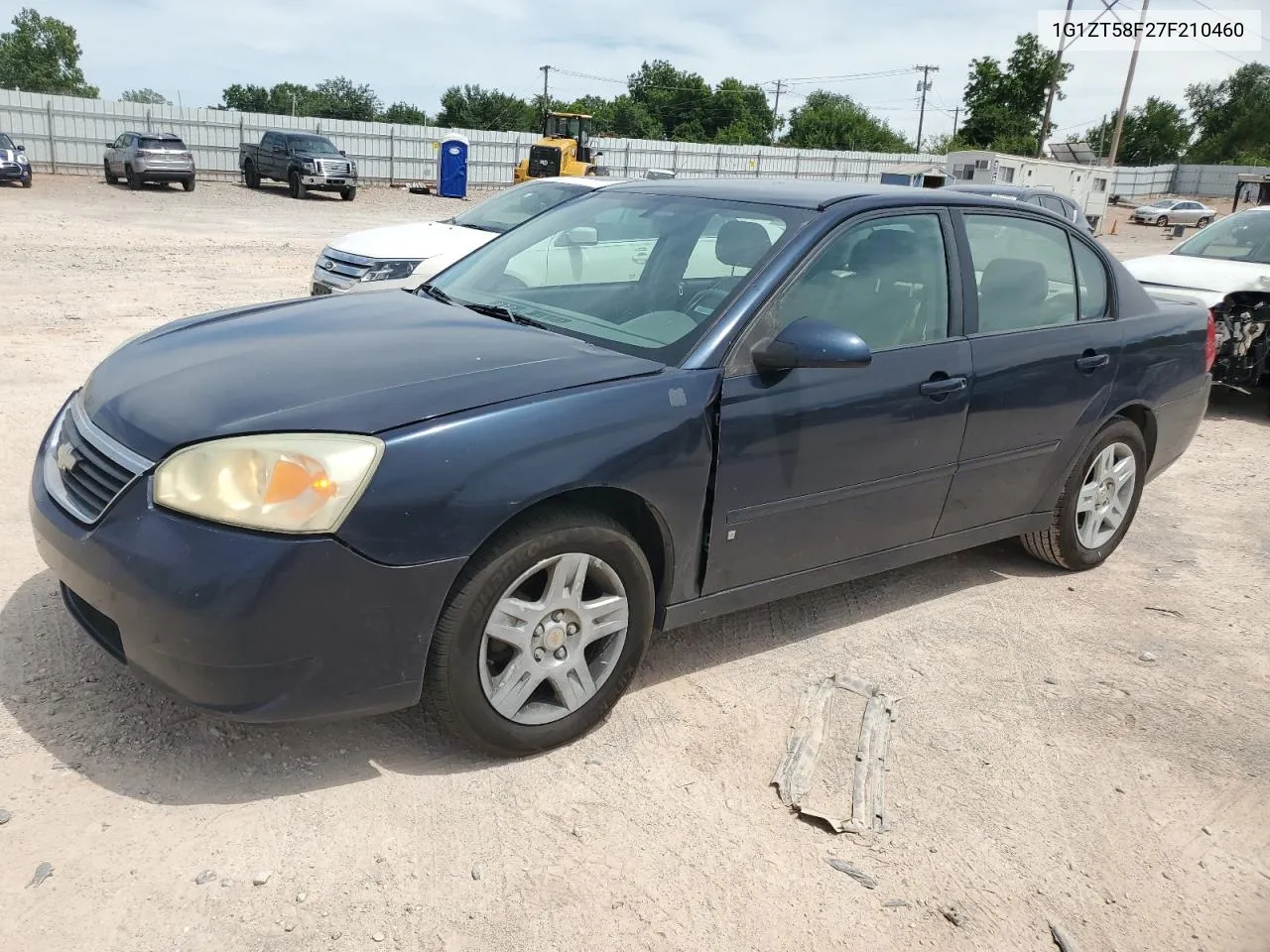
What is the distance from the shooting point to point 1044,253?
4.48m

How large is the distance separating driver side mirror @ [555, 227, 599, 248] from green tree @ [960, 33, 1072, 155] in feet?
234

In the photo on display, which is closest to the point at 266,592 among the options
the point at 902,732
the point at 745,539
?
the point at 745,539

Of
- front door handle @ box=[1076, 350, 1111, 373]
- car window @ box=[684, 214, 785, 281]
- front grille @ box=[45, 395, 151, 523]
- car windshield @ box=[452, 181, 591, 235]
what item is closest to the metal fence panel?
car windshield @ box=[452, 181, 591, 235]

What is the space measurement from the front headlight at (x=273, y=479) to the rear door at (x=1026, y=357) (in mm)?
2478

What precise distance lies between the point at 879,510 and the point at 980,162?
26978 mm

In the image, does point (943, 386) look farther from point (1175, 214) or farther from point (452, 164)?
point (1175, 214)

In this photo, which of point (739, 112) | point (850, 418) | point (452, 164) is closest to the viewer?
point (850, 418)

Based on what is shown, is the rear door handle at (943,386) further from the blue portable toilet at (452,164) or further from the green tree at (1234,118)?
the green tree at (1234,118)

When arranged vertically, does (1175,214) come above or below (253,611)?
above

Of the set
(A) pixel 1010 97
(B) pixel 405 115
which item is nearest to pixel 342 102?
(B) pixel 405 115

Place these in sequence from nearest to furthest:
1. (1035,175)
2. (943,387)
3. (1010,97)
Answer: (943,387) → (1035,175) → (1010,97)

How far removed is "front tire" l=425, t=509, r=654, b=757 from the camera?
9.11 feet

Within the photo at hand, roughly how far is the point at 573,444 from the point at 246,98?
105 m

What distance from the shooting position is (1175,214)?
137 feet
